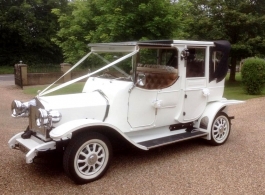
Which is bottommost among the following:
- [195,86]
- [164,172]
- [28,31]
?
[164,172]

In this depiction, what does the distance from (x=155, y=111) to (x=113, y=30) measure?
711 cm

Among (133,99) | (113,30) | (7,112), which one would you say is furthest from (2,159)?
(113,30)

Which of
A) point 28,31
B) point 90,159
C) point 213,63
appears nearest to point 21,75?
point 213,63

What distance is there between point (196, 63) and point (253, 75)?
8.69 metres

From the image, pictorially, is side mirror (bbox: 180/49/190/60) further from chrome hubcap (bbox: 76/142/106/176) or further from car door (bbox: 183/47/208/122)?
chrome hubcap (bbox: 76/142/106/176)

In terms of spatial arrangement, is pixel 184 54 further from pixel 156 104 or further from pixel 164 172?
pixel 164 172

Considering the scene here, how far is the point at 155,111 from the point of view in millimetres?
5562

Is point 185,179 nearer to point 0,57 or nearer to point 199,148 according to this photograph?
point 199,148

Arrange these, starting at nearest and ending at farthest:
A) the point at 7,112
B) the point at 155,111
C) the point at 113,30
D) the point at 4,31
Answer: the point at 155,111
the point at 7,112
the point at 113,30
the point at 4,31

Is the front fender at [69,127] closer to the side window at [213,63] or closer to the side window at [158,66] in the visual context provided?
the side window at [158,66]

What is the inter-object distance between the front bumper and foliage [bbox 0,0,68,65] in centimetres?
3099

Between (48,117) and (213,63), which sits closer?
(48,117)

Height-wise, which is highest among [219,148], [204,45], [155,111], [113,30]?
[113,30]

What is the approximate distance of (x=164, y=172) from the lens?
4.96m
